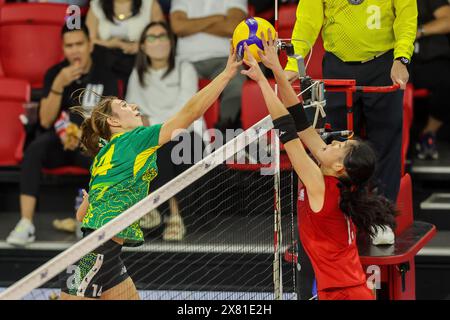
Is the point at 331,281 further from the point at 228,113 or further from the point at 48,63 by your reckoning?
the point at 48,63

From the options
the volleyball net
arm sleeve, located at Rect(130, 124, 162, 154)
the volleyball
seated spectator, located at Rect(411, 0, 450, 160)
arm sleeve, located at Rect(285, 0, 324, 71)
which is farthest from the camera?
seated spectator, located at Rect(411, 0, 450, 160)

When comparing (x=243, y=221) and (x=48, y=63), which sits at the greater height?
(x=48, y=63)

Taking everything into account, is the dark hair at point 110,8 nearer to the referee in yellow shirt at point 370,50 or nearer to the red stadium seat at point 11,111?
the red stadium seat at point 11,111

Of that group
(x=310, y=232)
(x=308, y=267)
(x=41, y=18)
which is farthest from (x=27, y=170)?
(x=310, y=232)

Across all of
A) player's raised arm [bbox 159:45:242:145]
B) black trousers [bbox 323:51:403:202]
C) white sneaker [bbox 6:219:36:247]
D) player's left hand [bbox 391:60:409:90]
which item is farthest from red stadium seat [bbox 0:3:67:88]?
player's raised arm [bbox 159:45:242:145]

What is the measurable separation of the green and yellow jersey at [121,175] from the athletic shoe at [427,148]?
363 centimetres

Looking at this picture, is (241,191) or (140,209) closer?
(140,209)

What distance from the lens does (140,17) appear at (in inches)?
332

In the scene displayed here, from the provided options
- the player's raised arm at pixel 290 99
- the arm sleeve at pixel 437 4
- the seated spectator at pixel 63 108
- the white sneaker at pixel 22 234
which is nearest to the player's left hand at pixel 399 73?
the player's raised arm at pixel 290 99

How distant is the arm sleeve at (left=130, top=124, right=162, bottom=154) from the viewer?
5.09 m

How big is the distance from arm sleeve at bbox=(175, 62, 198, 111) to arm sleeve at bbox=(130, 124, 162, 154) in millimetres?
3005

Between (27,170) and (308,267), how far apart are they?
3.16m

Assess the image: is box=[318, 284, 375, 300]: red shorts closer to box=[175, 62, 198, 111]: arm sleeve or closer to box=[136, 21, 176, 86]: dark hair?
box=[175, 62, 198, 111]: arm sleeve

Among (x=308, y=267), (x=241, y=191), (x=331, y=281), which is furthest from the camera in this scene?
(x=241, y=191)
